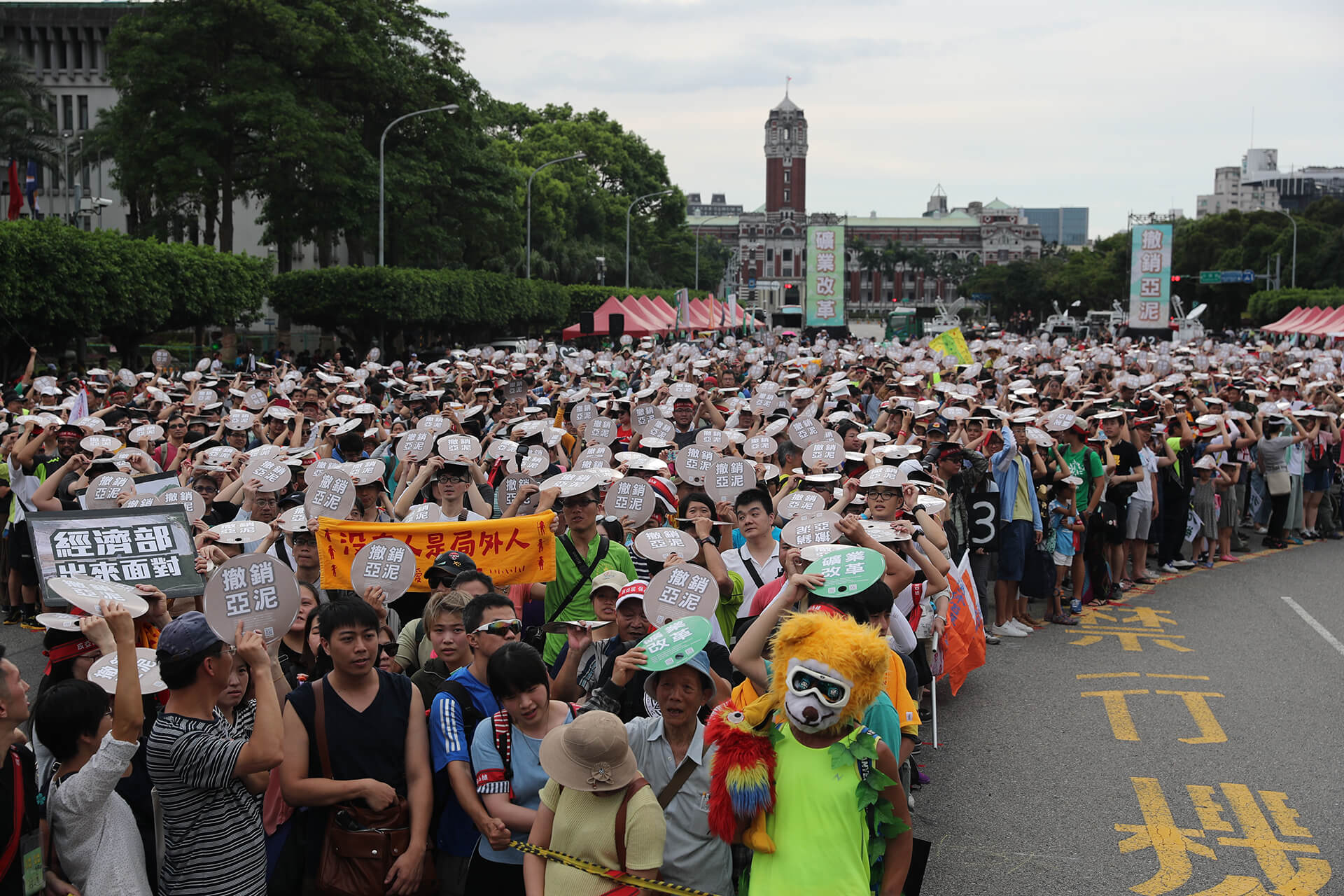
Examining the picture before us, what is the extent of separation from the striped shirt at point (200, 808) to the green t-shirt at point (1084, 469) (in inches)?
340

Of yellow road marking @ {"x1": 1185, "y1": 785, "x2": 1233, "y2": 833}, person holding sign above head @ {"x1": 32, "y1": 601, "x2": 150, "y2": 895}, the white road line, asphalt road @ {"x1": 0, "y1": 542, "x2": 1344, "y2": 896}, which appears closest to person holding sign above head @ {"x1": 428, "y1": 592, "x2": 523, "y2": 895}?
person holding sign above head @ {"x1": 32, "y1": 601, "x2": 150, "y2": 895}

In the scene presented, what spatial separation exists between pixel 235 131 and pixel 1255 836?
1421 inches

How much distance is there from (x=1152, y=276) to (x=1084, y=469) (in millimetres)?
34307

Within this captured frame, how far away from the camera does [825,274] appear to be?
47.2 metres

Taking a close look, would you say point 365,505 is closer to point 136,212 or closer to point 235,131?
point 235,131

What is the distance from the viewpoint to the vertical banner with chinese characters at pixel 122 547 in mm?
5520

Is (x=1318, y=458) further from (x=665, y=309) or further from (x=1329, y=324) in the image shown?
(x=665, y=309)

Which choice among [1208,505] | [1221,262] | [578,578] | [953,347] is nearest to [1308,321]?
[953,347]

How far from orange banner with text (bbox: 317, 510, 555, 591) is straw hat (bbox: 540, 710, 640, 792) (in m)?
2.77

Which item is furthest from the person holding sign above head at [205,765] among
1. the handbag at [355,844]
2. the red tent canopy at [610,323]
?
the red tent canopy at [610,323]

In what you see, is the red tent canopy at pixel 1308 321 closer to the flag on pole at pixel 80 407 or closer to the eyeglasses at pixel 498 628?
the flag on pole at pixel 80 407

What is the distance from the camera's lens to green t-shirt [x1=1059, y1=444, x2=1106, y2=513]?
11.1 m

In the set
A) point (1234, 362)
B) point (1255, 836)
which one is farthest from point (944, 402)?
point (1234, 362)

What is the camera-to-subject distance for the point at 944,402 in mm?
13938
